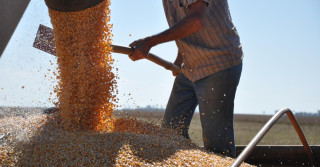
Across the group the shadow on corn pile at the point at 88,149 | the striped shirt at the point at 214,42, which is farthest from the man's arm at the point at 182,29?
the shadow on corn pile at the point at 88,149

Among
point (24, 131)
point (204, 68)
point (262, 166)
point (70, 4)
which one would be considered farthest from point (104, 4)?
point (262, 166)

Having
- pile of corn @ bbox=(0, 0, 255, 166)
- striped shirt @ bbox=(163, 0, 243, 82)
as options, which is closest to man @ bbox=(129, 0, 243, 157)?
striped shirt @ bbox=(163, 0, 243, 82)

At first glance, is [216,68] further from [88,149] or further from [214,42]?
[88,149]

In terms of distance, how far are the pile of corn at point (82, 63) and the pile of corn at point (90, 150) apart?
0.18m

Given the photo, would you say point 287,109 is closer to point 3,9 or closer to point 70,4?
point 70,4

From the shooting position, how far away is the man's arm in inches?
71.3

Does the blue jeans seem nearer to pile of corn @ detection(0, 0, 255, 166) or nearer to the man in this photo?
the man

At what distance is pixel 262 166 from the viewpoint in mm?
2551

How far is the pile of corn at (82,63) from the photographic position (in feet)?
6.75

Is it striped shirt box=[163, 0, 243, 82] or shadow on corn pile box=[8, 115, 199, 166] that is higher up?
striped shirt box=[163, 0, 243, 82]

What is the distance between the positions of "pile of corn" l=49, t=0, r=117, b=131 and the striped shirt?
1.90ft

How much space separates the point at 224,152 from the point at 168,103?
691mm

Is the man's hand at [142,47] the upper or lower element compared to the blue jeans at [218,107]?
upper

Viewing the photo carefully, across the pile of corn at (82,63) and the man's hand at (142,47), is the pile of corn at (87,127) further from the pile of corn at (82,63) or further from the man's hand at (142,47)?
the man's hand at (142,47)
